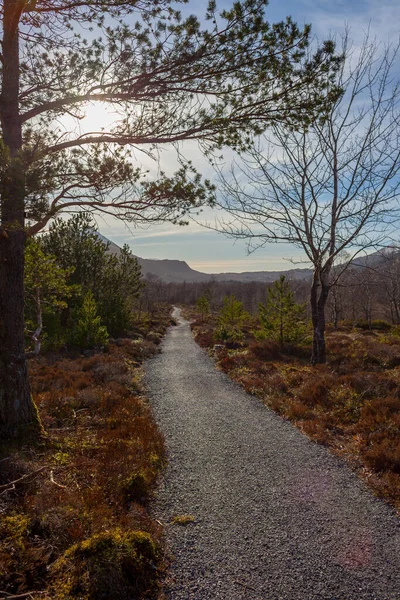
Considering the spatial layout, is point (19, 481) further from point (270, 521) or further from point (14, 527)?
point (270, 521)

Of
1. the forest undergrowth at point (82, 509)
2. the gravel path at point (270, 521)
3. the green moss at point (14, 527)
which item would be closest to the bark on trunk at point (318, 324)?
the gravel path at point (270, 521)

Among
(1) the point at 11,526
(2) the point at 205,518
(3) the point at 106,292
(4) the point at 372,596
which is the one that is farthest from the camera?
(3) the point at 106,292

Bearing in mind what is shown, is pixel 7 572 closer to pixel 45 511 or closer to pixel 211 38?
pixel 45 511

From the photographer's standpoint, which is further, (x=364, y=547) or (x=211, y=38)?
(x=211, y=38)

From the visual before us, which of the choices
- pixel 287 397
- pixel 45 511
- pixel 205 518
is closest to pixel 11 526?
pixel 45 511

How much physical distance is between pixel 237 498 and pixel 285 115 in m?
5.93

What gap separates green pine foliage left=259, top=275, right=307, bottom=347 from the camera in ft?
55.5

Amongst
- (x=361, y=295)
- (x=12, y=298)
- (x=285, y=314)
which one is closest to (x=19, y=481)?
(x=12, y=298)

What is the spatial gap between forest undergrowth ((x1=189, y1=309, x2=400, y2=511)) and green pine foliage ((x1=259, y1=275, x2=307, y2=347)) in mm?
1125

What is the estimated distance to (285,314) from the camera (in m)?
17.2

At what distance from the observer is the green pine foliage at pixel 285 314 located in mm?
16922

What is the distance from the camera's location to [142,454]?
579 cm

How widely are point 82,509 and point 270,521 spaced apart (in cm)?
230

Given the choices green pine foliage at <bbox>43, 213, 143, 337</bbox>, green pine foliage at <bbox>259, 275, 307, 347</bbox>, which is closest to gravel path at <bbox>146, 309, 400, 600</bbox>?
green pine foliage at <bbox>259, 275, 307, 347</bbox>
